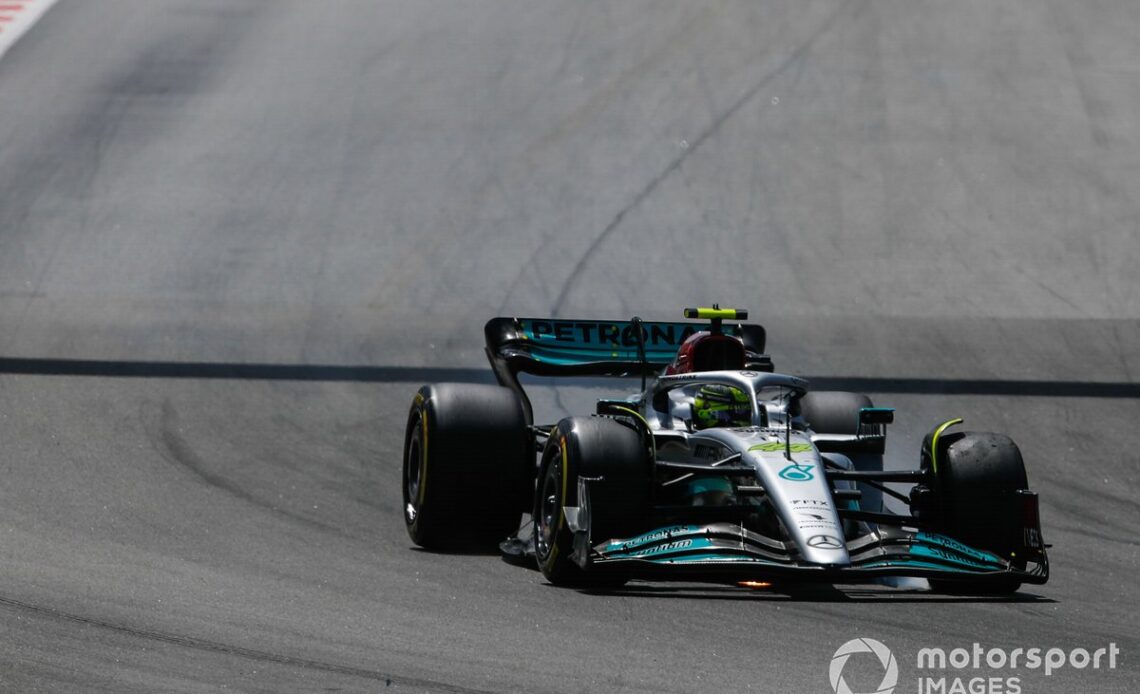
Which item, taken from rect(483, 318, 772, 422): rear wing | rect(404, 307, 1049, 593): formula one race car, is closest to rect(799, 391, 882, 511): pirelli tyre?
rect(483, 318, 772, 422): rear wing

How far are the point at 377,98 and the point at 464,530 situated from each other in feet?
41.9

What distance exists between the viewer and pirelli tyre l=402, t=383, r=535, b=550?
985cm

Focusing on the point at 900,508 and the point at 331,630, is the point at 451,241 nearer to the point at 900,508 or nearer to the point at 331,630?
the point at 900,508

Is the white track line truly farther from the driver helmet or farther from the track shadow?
the driver helmet

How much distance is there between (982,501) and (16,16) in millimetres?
20196

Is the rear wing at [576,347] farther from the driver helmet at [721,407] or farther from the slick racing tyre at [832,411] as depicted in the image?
the driver helmet at [721,407]

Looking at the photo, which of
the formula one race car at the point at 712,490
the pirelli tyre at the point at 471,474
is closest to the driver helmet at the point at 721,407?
the formula one race car at the point at 712,490

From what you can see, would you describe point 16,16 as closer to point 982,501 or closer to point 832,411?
point 832,411

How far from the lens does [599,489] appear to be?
826 cm

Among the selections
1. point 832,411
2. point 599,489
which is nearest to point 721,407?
point 599,489

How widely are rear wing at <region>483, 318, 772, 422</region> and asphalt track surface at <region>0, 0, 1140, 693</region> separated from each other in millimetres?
1314

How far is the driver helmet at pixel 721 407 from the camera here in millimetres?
9719

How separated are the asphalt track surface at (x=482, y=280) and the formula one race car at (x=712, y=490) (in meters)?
0.25

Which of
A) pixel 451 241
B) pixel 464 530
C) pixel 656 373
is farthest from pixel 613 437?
pixel 451 241
